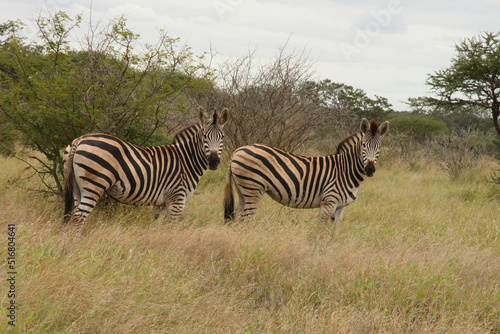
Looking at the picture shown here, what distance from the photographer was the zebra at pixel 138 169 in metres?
4.62

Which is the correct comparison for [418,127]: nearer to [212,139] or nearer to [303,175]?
[303,175]

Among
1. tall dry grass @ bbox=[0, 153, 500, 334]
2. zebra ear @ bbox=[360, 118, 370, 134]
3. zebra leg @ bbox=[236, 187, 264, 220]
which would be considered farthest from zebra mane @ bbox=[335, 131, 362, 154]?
zebra leg @ bbox=[236, 187, 264, 220]

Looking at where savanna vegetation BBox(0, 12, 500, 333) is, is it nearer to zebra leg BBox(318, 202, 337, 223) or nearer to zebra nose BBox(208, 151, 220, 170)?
zebra leg BBox(318, 202, 337, 223)

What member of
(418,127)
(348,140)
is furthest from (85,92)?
(418,127)

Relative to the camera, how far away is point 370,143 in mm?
5738

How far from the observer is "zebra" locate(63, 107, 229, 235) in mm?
4625

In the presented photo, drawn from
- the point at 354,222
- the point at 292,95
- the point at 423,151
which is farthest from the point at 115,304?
the point at 423,151

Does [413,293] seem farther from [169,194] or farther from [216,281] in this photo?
[169,194]

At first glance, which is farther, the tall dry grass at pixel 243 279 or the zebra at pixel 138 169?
the zebra at pixel 138 169

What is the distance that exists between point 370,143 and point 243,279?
2.72 m

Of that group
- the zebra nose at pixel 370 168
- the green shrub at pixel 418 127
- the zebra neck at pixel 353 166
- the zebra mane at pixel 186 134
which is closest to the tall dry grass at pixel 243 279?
→ the zebra neck at pixel 353 166

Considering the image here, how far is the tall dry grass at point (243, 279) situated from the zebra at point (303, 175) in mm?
322

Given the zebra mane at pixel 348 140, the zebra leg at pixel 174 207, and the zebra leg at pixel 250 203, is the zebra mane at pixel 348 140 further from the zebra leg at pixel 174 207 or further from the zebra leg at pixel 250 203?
the zebra leg at pixel 174 207

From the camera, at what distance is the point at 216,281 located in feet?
13.2
